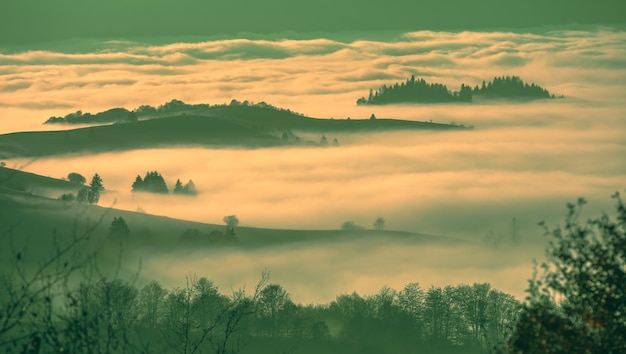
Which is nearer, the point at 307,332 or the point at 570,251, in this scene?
the point at 570,251

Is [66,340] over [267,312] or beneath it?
beneath

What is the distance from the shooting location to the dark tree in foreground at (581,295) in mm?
28250

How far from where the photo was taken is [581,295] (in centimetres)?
2950

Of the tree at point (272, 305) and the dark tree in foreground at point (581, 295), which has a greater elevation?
the tree at point (272, 305)

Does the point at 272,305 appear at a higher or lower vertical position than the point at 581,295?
higher

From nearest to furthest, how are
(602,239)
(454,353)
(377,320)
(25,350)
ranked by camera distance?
(25,350), (602,239), (454,353), (377,320)

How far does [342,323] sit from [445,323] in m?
17.4

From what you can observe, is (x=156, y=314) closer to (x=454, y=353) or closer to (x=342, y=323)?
(x=342, y=323)

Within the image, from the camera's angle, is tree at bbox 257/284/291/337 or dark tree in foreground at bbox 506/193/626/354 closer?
dark tree in foreground at bbox 506/193/626/354

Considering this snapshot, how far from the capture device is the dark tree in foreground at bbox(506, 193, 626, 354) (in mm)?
28250

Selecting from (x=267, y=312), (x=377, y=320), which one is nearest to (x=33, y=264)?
(x=267, y=312)

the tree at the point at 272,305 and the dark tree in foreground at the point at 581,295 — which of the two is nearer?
the dark tree in foreground at the point at 581,295

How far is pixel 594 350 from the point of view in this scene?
92.4 feet

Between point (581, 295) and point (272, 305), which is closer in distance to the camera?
point (581, 295)
